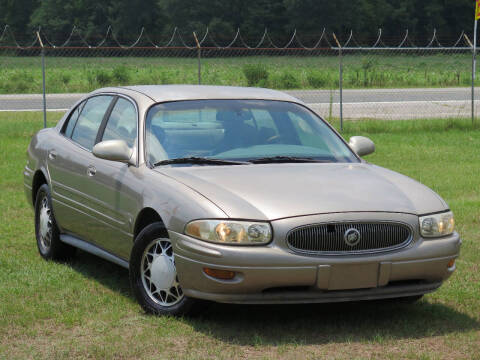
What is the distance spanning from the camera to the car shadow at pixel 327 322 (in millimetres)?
5258

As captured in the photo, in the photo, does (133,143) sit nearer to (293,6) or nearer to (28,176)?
(28,176)

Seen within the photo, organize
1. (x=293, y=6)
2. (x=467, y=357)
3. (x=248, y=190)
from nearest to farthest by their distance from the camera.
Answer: (x=467, y=357)
(x=248, y=190)
(x=293, y=6)

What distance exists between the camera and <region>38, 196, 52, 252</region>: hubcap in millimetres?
7375

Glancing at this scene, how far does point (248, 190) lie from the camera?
5352mm

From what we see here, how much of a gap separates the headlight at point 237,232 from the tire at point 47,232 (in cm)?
250

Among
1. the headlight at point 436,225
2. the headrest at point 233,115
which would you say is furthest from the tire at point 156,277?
the headlight at point 436,225

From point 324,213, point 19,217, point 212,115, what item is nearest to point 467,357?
point 324,213

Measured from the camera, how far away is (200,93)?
21.7 feet

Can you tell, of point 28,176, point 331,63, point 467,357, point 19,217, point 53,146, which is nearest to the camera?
point 467,357

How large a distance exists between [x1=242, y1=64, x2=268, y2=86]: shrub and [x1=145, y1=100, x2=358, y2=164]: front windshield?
85.2 ft

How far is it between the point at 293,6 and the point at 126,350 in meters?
63.5

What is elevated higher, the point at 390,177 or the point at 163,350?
the point at 390,177

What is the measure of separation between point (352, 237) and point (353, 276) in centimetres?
22

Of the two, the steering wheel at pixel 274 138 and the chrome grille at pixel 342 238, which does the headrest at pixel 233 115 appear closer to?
the steering wheel at pixel 274 138
